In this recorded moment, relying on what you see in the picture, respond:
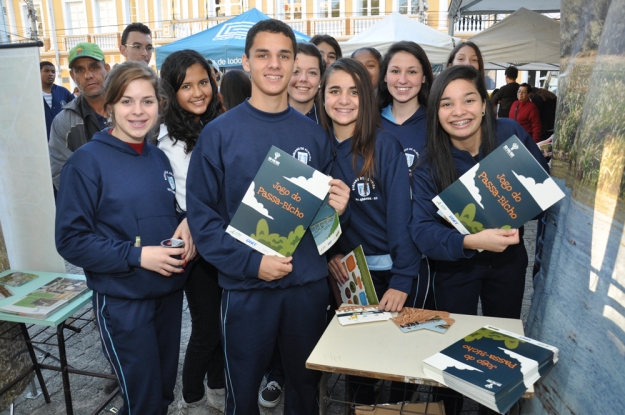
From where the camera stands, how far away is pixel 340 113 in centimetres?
237

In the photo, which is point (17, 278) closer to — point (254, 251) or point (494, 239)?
point (254, 251)

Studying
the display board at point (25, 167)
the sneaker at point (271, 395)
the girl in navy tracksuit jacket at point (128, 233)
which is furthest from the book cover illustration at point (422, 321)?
the display board at point (25, 167)

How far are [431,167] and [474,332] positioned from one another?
2.76ft

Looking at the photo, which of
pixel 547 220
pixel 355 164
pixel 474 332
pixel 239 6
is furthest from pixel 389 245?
pixel 239 6

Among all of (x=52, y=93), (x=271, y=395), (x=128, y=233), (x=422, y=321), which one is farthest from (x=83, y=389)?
(x=52, y=93)

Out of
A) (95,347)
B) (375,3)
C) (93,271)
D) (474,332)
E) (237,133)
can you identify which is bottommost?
(95,347)

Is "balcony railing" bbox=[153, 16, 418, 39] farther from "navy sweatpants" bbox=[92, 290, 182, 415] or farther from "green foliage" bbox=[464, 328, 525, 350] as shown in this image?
"green foliage" bbox=[464, 328, 525, 350]

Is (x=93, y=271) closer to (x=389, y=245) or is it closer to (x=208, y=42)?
(x=389, y=245)

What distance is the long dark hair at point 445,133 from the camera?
2324mm

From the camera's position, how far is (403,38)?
8.44 meters

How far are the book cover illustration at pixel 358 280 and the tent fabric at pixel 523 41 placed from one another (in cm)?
669

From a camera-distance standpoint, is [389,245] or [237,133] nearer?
[237,133]

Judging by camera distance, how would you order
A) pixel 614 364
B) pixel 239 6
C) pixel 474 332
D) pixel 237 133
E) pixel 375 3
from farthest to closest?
1. pixel 239 6
2. pixel 375 3
3. pixel 237 133
4. pixel 474 332
5. pixel 614 364

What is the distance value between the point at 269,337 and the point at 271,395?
96cm
